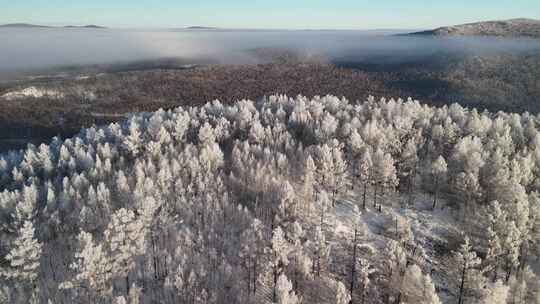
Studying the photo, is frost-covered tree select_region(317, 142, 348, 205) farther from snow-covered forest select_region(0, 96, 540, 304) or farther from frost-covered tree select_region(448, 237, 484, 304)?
frost-covered tree select_region(448, 237, 484, 304)

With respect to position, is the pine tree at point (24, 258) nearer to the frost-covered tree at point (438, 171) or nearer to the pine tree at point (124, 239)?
the pine tree at point (124, 239)

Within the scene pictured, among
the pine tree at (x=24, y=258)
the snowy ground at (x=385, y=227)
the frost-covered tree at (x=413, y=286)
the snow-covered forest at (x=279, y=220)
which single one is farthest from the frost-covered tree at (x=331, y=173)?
the pine tree at (x=24, y=258)

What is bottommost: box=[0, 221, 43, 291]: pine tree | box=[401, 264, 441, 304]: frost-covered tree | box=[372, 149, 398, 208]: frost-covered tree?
box=[401, 264, 441, 304]: frost-covered tree

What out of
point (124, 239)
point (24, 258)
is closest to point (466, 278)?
point (124, 239)

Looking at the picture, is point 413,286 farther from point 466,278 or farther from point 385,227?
point 385,227

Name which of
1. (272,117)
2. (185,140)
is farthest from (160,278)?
(272,117)

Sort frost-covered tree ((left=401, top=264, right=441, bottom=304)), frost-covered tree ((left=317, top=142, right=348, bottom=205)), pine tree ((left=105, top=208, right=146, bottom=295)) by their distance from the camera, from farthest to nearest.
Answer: frost-covered tree ((left=317, top=142, right=348, bottom=205)) → frost-covered tree ((left=401, top=264, right=441, bottom=304)) → pine tree ((left=105, top=208, right=146, bottom=295))

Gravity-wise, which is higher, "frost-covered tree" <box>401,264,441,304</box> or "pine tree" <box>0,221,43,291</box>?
"pine tree" <box>0,221,43,291</box>

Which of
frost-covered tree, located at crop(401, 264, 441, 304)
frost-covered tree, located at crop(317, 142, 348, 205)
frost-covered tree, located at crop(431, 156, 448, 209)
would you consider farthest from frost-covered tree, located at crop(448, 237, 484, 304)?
frost-covered tree, located at crop(317, 142, 348, 205)
